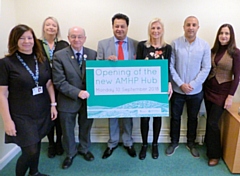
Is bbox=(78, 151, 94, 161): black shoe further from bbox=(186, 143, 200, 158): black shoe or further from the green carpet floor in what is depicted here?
bbox=(186, 143, 200, 158): black shoe

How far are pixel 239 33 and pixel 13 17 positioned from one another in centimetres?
282

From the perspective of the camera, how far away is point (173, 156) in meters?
2.81

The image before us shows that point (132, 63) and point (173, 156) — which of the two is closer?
point (132, 63)

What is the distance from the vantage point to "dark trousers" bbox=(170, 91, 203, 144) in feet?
8.87

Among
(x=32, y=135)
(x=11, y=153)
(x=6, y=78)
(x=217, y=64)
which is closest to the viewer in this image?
(x=6, y=78)

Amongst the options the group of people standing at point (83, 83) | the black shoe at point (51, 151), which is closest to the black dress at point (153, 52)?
the group of people standing at point (83, 83)

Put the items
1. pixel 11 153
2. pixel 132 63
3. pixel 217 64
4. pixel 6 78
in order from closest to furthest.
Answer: pixel 6 78 → pixel 132 63 → pixel 217 64 → pixel 11 153

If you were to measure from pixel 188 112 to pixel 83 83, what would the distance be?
133 cm

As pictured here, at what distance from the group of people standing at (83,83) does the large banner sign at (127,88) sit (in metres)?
0.12

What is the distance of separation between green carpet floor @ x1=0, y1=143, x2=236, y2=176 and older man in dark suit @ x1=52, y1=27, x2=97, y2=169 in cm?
16

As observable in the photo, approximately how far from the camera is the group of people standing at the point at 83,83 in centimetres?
193

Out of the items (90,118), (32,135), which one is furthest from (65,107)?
(32,135)

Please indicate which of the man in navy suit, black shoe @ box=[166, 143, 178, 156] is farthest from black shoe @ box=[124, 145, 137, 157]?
black shoe @ box=[166, 143, 178, 156]

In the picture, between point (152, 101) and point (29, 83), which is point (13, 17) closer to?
point (29, 83)
